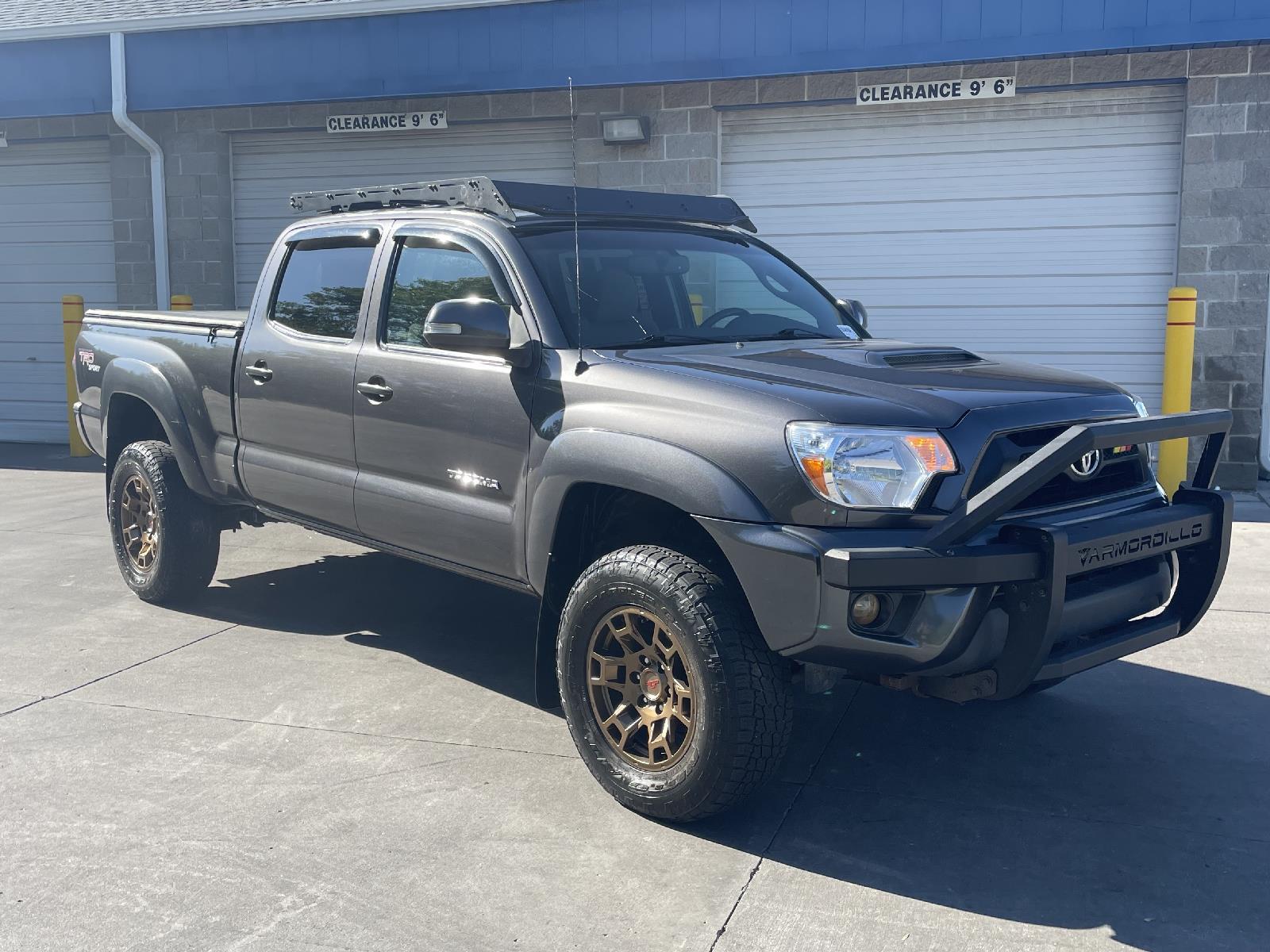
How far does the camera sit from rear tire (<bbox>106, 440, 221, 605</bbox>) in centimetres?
607

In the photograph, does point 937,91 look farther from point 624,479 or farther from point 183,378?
point 624,479

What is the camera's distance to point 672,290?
475cm

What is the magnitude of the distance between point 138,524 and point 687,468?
3.95 metres

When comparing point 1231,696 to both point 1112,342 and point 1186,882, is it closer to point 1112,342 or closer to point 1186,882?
point 1186,882

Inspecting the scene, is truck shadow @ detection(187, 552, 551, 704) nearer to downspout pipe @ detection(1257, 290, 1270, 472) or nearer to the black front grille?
the black front grille

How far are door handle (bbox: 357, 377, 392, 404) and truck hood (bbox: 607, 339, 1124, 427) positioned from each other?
1089 mm

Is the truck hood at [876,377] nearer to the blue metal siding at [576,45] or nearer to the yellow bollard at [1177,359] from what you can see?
the yellow bollard at [1177,359]

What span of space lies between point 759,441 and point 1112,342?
789cm

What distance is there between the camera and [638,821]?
12.5 ft

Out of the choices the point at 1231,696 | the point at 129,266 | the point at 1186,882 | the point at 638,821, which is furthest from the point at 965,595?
the point at 129,266

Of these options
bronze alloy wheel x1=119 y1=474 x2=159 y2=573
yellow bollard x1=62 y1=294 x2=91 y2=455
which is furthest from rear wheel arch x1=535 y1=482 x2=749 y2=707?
yellow bollard x1=62 y1=294 x2=91 y2=455

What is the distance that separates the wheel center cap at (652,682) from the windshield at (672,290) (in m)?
1.18

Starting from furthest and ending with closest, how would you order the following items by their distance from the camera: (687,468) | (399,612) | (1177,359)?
(1177,359) → (399,612) → (687,468)

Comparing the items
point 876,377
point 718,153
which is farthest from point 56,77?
point 876,377
